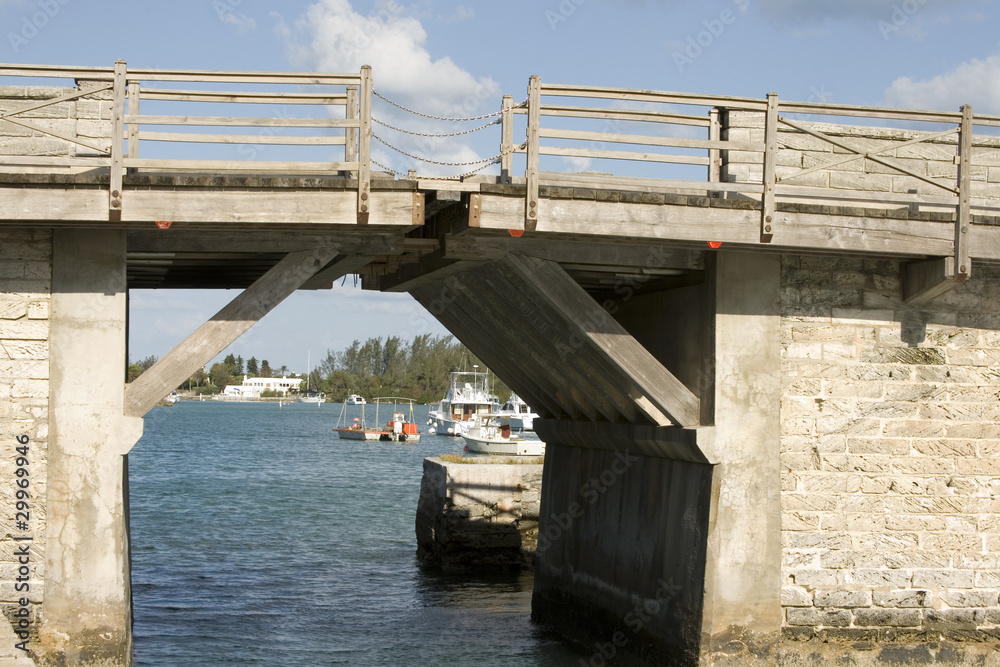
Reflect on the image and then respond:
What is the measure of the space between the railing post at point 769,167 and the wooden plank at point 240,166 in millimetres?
3827

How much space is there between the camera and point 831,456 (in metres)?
11.4

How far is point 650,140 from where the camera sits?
34.9 feet

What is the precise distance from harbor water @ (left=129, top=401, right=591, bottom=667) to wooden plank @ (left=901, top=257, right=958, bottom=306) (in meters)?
6.03

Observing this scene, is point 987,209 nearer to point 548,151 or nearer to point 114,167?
point 548,151

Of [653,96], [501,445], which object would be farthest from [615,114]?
[501,445]

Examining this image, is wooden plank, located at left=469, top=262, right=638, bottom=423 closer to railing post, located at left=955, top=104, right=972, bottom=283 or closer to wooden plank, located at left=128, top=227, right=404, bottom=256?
wooden plank, located at left=128, top=227, right=404, bottom=256

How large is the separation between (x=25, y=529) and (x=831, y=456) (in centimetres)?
772

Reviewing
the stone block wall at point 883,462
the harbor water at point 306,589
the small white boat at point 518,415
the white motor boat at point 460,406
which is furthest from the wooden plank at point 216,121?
the white motor boat at point 460,406

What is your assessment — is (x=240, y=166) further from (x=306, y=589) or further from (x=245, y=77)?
(x=306, y=589)

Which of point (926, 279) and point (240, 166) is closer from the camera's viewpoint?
point (240, 166)

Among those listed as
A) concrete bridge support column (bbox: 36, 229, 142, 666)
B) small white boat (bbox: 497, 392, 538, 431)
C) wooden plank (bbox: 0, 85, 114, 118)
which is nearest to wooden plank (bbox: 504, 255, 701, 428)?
concrete bridge support column (bbox: 36, 229, 142, 666)

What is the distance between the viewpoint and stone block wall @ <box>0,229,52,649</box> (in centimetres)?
1012

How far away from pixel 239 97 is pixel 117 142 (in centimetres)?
115

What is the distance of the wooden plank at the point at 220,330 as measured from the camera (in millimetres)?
10438
